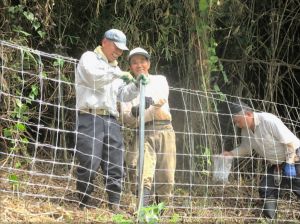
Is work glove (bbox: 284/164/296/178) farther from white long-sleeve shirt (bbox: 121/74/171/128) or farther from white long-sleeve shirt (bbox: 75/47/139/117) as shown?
white long-sleeve shirt (bbox: 75/47/139/117)

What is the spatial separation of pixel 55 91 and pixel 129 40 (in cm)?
97

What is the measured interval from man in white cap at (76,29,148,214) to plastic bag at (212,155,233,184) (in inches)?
45.8

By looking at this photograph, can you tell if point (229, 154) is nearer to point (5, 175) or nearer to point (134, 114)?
point (134, 114)

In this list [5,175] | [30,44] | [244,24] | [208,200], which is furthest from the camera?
[244,24]

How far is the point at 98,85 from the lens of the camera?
3.59 metres

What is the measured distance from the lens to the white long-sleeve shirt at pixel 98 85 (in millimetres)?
3555

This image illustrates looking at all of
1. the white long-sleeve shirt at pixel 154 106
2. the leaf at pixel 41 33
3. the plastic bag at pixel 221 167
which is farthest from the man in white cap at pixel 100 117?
the plastic bag at pixel 221 167

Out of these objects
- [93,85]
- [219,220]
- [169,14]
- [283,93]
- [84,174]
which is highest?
[169,14]

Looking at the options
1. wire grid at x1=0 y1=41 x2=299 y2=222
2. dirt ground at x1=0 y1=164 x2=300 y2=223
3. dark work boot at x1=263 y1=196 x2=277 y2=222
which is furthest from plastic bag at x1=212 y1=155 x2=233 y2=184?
dark work boot at x1=263 y1=196 x2=277 y2=222

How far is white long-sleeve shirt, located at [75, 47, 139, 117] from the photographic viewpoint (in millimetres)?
3555

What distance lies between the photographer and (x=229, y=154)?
449cm

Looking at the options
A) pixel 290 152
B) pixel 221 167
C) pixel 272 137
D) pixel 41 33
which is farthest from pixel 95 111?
pixel 290 152

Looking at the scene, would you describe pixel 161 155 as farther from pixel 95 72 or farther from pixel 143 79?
pixel 95 72

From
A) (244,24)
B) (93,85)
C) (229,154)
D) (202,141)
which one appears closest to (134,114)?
(93,85)
